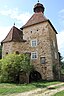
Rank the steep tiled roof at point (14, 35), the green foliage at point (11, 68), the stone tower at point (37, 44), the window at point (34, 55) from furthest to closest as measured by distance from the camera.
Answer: the steep tiled roof at point (14, 35)
the window at point (34, 55)
the stone tower at point (37, 44)
the green foliage at point (11, 68)

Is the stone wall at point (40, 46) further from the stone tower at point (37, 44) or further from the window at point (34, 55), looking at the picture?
the window at point (34, 55)

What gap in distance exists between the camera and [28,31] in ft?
→ 101

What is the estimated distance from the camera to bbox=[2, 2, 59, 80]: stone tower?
27903mm

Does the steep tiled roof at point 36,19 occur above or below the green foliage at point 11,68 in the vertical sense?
above

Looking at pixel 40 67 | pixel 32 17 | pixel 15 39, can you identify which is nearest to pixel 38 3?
pixel 32 17

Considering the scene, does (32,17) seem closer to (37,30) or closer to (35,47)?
(37,30)

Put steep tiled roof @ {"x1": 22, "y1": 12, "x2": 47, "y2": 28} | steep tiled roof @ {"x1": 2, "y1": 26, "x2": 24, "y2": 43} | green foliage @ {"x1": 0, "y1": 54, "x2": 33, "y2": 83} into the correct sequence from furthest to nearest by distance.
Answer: steep tiled roof @ {"x1": 22, "y1": 12, "x2": 47, "y2": 28}, steep tiled roof @ {"x1": 2, "y1": 26, "x2": 24, "y2": 43}, green foliage @ {"x1": 0, "y1": 54, "x2": 33, "y2": 83}

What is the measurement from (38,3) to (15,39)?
11032mm

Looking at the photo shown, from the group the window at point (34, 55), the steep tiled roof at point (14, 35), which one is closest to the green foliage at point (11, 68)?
the window at point (34, 55)

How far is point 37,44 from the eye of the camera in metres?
29.2

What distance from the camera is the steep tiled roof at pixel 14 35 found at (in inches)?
1183

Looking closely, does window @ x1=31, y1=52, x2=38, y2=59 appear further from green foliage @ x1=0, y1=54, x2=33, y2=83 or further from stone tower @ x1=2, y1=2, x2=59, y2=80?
green foliage @ x1=0, y1=54, x2=33, y2=83

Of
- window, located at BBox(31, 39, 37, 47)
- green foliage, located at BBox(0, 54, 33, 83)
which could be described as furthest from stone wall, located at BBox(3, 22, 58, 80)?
green foliage, located at BBox(0, 54, 33, 83)

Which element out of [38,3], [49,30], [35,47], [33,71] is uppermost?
[38,3]
